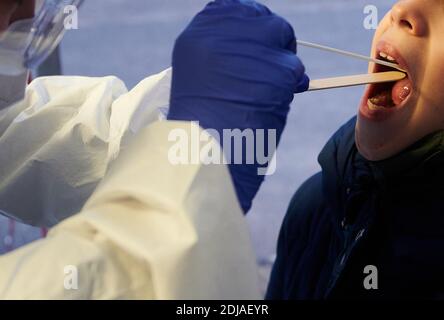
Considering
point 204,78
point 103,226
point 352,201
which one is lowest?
point 352,201

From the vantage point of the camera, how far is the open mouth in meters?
1.17

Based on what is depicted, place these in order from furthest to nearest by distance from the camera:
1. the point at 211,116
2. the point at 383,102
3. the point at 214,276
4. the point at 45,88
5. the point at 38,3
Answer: the point at 45,88, the point at 383,102, the point at 38,3, the point at 211,116, the point at 214,276

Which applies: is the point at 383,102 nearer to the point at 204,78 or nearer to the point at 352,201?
the point at 352,201

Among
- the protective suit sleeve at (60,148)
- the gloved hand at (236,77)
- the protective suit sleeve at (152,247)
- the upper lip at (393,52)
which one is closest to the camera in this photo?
the protective suit sleeve at (152,247)

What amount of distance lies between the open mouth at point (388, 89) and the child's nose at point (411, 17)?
42mm

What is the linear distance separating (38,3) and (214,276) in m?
0.51

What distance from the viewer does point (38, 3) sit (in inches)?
42.2

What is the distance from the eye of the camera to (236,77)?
942mm

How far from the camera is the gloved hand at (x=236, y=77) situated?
0.94m

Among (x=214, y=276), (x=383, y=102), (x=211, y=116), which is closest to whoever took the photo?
(x=214, y=276)

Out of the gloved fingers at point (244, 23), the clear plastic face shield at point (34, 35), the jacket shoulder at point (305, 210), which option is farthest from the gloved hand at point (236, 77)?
the jacket shoulder at point (305, 210)

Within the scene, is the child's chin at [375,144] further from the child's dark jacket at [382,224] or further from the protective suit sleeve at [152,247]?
the protective suit sleeve at [152,247]

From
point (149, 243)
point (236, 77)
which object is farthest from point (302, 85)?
point (149, 243)

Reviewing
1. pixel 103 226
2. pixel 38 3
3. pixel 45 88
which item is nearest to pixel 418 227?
pixel 103 226
